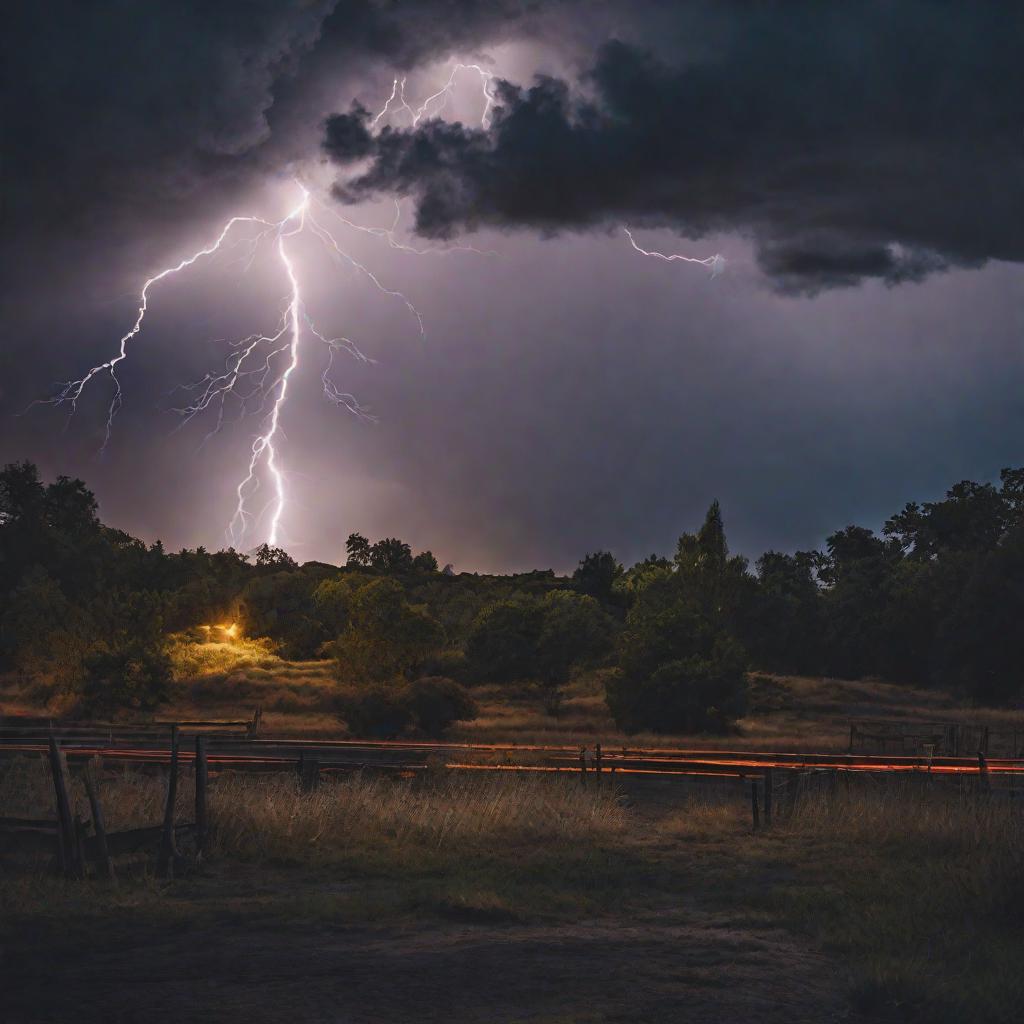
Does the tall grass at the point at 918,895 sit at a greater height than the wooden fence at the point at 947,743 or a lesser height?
greater

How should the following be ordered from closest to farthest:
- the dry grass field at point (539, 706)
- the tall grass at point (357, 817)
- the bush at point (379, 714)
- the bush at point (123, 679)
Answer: the tall grass at point (357, 817) → the dry grass field at point (539, 706) → the bush at point (379, 714) → the bush at point (123, 679)

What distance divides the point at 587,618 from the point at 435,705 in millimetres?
17096

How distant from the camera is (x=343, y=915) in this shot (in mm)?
11773

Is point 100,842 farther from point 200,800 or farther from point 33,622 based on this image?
point 33,622

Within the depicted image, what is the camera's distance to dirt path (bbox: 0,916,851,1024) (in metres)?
8.48

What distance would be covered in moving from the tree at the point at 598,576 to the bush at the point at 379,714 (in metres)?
66.3

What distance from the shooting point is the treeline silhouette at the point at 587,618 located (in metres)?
51.7

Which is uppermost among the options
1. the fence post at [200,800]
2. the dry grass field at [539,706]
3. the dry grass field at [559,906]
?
the fence post at [200,800]

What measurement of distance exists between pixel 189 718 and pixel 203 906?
44.0 meters

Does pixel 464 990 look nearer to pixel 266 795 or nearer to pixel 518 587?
pixel 266 795

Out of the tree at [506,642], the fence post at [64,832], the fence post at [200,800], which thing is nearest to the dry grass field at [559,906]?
the fence post at [200,800]

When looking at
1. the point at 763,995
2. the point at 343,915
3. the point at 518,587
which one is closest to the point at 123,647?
the point at 343,915

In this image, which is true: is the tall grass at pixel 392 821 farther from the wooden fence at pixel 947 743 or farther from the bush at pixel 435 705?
the bush at pixel 435 705

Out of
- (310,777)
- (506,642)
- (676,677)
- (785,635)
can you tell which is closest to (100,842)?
(310,777)
